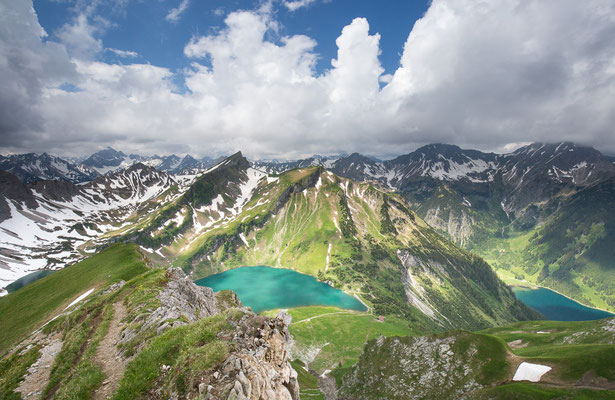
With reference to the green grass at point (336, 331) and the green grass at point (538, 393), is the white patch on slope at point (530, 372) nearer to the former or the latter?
the green grass at point (538, 393)

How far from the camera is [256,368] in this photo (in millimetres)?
15117

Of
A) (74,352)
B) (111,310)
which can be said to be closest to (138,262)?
(111,310)

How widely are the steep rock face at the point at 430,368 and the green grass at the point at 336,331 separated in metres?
47.8

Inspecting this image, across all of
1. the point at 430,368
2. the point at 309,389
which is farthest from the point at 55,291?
the point at 430,368

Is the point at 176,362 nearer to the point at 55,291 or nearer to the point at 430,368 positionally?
the point at 430,368

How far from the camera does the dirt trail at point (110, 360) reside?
53.5 feet

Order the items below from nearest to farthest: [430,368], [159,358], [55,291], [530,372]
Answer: [159,358]
[530,372]
[430,368]
[55,291]

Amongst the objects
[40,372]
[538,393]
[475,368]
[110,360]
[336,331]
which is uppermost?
[110,360]

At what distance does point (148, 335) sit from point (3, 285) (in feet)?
955

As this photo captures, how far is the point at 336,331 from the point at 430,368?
96743 millimetres

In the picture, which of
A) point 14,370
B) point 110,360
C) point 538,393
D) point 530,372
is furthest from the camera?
point 530,372

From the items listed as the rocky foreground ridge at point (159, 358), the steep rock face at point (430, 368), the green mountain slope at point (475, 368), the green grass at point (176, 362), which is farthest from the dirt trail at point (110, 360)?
the steep rock face at point (430, 368)

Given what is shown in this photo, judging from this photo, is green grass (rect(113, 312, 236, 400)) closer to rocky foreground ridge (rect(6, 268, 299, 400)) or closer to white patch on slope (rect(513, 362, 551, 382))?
rocky foreground ridge (rect(6, 268, 299, 400))

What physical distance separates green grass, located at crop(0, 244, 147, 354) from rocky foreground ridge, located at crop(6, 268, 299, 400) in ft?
83.1
